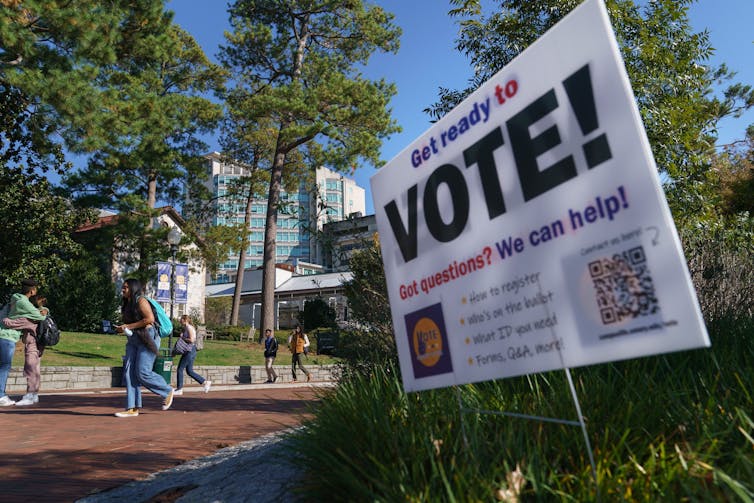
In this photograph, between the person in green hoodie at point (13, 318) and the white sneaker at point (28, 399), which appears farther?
the white sneaker at point (28, 399)

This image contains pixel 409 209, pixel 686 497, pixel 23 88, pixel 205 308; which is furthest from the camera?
pixel 205 308

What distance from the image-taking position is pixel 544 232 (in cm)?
199

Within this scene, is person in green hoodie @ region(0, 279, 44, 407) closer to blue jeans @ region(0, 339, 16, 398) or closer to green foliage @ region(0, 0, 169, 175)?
blue jeans @ region(0, 339, 16, 398)

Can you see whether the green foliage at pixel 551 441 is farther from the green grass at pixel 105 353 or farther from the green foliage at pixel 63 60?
the green foliage at pixel 63 60

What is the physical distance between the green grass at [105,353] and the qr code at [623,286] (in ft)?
44.8

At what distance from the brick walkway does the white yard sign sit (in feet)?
4.89

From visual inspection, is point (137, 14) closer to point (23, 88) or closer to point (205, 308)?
point (23, 88)

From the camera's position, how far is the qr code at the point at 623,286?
1.68 meters

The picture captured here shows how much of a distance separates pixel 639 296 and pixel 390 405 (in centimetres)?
169

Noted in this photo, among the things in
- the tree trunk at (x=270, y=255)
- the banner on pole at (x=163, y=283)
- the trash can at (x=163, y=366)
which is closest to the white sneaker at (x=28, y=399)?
the trash can at (x=163, y=366)

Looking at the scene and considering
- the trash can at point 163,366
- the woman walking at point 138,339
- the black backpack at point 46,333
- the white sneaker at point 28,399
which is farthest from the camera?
the trash can at point 163,366

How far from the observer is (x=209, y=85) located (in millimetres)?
28531

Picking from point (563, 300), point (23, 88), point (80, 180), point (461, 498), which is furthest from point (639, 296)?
point (80, 180)

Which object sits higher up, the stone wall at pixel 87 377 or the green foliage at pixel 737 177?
the green foliage at pixel 737 177
